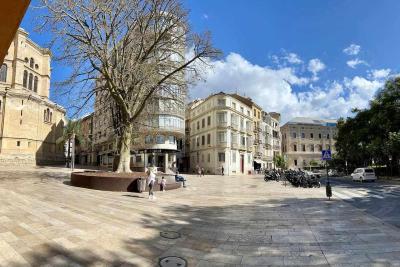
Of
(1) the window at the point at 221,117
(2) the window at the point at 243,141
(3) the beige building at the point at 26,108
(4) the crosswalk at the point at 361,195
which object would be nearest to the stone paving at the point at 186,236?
(4) the crosswalk at the point at 361,195

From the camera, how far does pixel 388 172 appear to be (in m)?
42.9

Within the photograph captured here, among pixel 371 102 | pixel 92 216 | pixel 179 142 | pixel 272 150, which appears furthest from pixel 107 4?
pixel 272 150

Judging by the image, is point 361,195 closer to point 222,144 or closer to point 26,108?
point 222,144

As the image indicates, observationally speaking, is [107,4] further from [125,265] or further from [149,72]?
[125,265]

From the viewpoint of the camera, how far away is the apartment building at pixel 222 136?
161 feet

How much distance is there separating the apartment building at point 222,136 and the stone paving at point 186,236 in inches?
1458

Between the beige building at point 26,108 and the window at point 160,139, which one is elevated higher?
the beige building at point 26,108

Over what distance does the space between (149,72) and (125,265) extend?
15192mm

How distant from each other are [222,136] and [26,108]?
106ft

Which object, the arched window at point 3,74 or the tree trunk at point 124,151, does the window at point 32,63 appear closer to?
the arched window at point 3,74

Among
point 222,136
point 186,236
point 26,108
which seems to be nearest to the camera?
point 186,236

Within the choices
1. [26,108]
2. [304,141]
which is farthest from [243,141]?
[26,108]

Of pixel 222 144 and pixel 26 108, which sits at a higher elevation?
pixel 26 108

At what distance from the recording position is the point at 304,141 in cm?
8331
